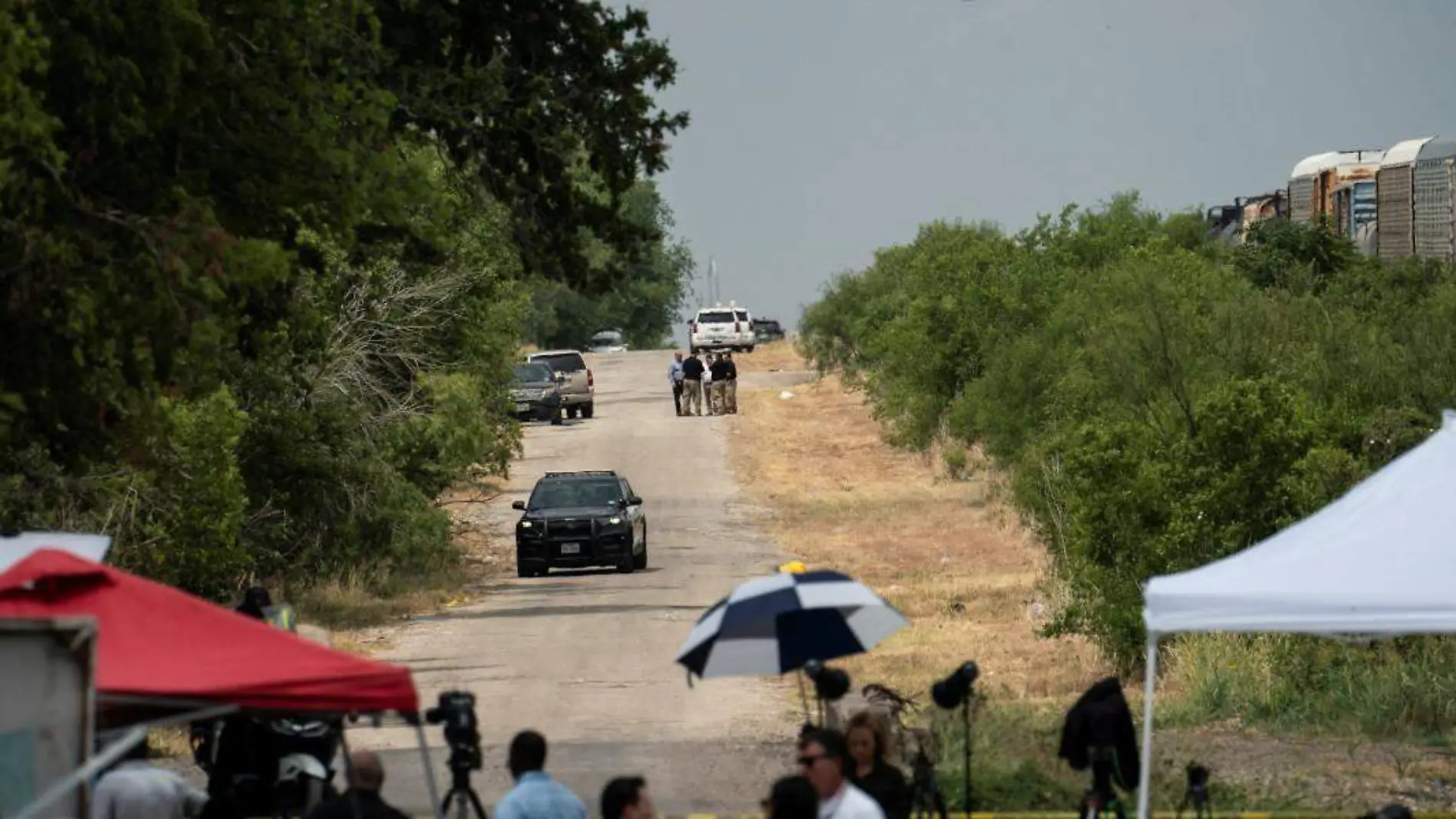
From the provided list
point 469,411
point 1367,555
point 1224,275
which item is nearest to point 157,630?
point 1367,555

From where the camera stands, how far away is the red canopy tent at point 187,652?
1040 cm

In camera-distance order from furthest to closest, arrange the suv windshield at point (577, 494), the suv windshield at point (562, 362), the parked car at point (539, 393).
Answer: the suv windshield at point (562, 362) → the parked car at point (539, 393) → the suv windshield at point (577, 494)

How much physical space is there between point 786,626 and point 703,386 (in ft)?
179

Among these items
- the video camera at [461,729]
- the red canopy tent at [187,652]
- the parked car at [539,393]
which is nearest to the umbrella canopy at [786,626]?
the video camera at [461,729]

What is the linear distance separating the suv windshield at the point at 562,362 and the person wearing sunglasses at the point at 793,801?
195ft

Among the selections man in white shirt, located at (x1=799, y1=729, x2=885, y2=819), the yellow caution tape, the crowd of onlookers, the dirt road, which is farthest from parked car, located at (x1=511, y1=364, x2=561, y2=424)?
man in white shirt, located at (x1=799, y1=729, x2=885, y2=819)

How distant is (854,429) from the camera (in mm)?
66375

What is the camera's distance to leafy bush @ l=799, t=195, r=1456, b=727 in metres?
26.9

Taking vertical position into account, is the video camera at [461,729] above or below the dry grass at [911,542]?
above

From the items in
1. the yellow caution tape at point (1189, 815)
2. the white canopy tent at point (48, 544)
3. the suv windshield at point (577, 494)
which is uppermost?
the white canopy tent at point (48, 544)

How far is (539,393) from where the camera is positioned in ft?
221

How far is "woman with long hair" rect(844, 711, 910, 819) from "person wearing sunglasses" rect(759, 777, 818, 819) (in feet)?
8.87

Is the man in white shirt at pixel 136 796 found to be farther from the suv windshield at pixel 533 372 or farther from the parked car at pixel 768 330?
→ the parked car at pixel 768 330

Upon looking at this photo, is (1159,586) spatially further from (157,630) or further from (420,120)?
(420,120)
